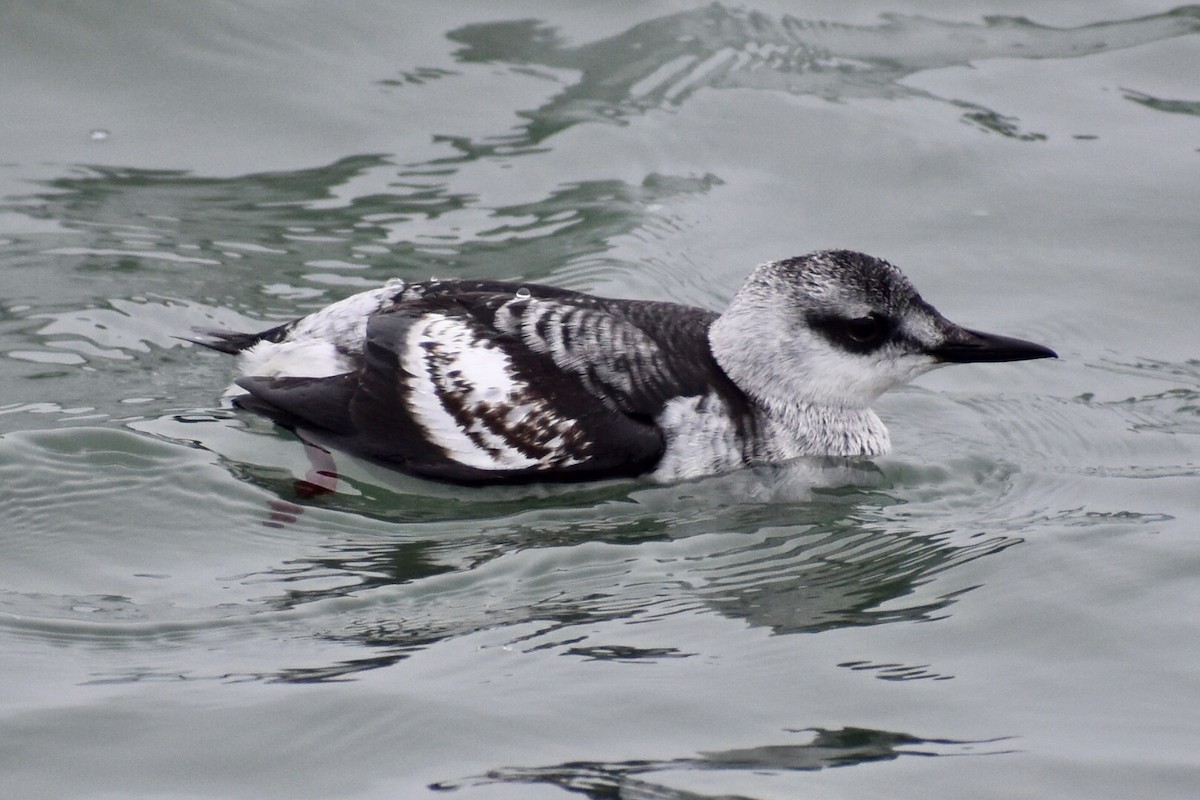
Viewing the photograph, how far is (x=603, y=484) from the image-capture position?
23.2ft

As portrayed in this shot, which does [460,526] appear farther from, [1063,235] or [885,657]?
[1063,235]

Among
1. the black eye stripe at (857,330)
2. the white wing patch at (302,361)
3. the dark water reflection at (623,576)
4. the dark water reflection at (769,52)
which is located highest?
the dark water reflection at (769,52)

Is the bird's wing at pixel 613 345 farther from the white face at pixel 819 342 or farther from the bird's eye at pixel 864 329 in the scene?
the bird's eye at pixel 864 329

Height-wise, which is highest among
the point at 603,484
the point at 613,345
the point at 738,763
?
the point at 613,345

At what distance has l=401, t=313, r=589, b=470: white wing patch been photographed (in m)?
6.93

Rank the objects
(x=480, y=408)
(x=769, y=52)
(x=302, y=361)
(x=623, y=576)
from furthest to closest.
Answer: (x=769, y=52)
(x=302, y=361)
(x=480, y=408)
(x=623, y=576)

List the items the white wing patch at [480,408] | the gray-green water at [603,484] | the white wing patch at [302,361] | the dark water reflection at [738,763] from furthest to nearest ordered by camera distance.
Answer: the white wing patch at [302,361] < the white wing patch at [480,408] < the gray-green water at [603,484] < the dark water reflection at [738,763]

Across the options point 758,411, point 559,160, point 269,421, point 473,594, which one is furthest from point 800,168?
point 473,594

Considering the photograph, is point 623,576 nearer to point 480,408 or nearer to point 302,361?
point 480,408

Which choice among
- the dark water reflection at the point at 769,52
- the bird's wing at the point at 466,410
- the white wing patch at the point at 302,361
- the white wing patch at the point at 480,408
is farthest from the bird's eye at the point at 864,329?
the dark water reflection at the point at 769,52

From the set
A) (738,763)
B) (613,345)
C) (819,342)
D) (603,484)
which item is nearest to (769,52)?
(819,342)

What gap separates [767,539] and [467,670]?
171cm

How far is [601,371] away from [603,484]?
484mm

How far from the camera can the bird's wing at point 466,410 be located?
6934 millimetres
